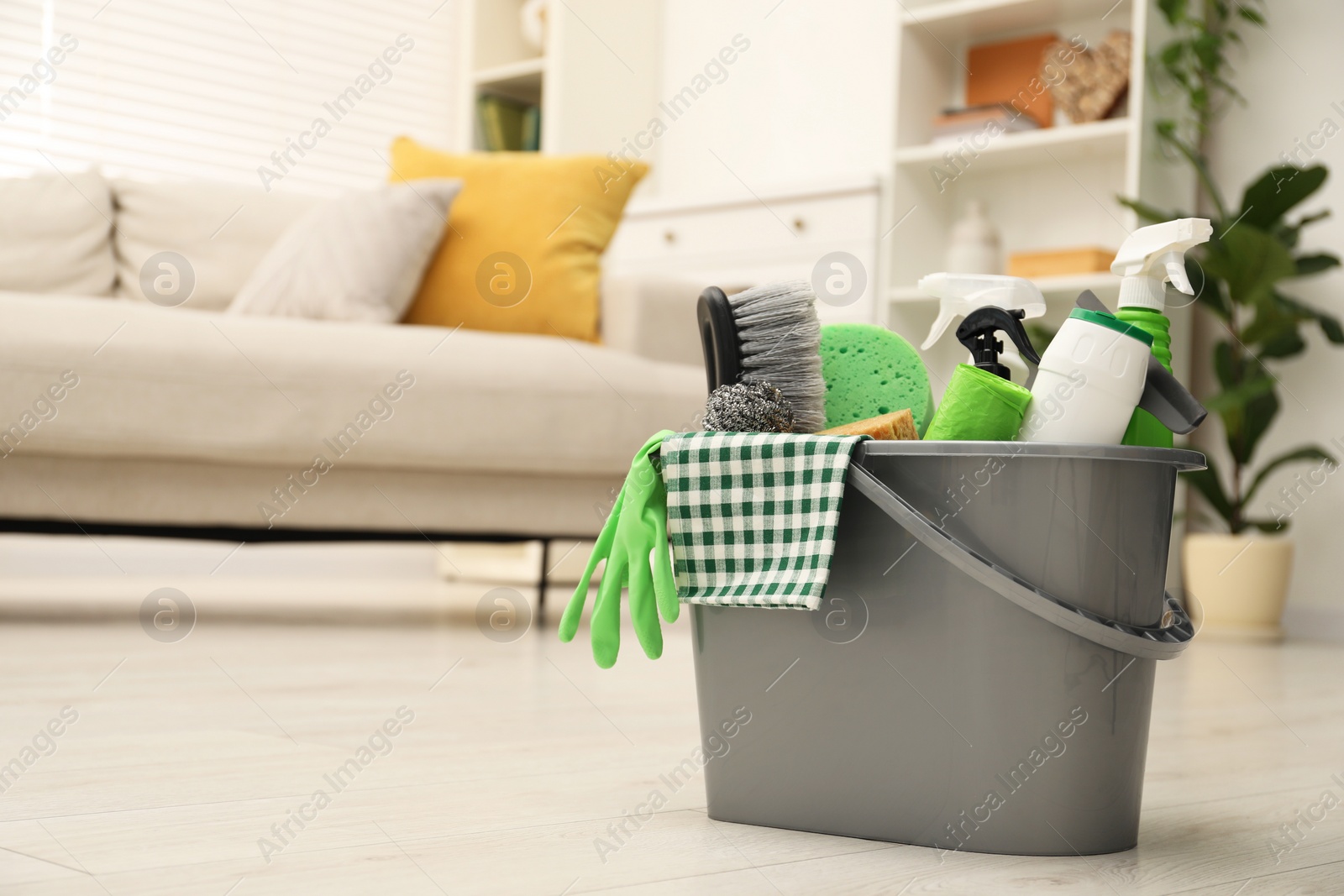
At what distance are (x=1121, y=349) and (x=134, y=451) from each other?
4.46ft

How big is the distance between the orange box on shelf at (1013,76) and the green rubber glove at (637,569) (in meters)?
2.31

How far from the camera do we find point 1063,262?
253 centimetres

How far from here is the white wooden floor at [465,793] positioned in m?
0.59

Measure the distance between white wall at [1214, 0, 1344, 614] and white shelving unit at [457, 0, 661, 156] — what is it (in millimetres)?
1660

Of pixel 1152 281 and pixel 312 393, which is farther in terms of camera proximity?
pixel 312 393

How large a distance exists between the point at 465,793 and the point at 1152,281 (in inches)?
20.8

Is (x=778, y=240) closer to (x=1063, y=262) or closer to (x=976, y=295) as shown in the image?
(x=1063, y=262)

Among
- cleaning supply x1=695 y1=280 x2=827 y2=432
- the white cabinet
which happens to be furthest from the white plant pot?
cleaning supply x1=695 y1=280 x2=827 y2=432

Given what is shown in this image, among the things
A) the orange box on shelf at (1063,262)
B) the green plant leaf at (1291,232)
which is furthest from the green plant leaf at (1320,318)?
the orange box on shelf at (1063,262)

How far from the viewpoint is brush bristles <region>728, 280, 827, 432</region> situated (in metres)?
0.74

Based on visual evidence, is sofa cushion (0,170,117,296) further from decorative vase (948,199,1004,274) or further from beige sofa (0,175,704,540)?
decorative vase (948,199,1004,274)

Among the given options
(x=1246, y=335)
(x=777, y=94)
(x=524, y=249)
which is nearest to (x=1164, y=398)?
(x=524, y=249)

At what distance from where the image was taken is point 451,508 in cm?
178

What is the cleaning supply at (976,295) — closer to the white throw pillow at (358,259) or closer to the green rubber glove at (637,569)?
the green rubber glove at (637,569)
